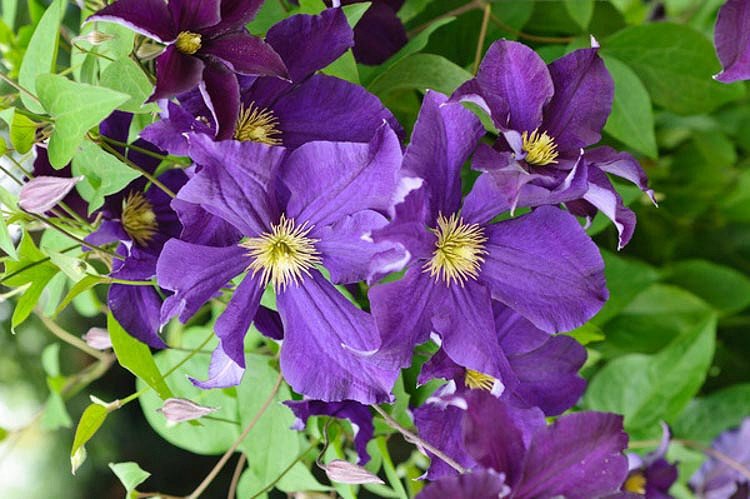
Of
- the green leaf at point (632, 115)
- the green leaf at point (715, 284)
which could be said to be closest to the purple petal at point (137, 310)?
the green leaf at point (632, 115)

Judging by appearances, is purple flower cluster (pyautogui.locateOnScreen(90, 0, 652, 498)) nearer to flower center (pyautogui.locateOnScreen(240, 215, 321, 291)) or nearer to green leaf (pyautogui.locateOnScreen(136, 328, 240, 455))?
flower center (pyautogui.locateOnScreen(240, 215, 321, 291))

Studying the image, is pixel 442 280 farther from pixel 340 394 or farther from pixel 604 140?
pixel 604 140

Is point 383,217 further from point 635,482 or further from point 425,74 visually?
point 635,482

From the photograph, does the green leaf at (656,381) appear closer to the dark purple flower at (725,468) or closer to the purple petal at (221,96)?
the dark purple flower at (725,468)

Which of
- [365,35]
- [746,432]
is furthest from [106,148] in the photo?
[746,432]

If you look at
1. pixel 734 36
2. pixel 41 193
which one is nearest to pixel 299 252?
pixel 41 193

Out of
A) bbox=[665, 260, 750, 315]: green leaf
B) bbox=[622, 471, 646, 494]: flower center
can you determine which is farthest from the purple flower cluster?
bbox=[665, 260, 750, 315]: green leaf

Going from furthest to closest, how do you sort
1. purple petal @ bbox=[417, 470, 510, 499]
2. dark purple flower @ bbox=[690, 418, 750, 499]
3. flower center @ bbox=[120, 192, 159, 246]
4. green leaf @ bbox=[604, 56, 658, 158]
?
1. dark purple flower @ bbox=[690, 418, 750, 499]
2. green leaf @ bbox=[604, 56, 658, 158]
3. flower center @ bbox=[120, 192, 159, 246]
4. purple petal @ bbox=[417, 470, 510, 499]
